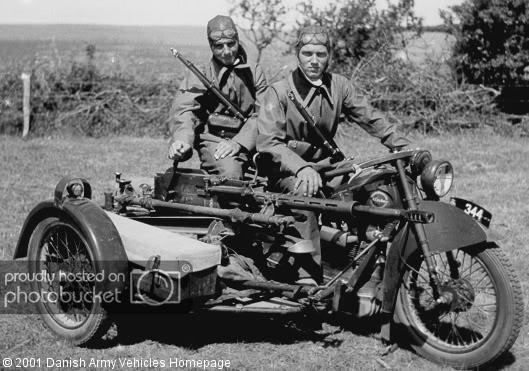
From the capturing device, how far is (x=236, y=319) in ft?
17.2

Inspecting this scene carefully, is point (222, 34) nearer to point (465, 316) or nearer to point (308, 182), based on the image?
point (308, 182)

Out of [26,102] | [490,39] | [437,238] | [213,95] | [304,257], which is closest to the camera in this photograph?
[437,238]

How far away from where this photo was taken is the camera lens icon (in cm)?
438

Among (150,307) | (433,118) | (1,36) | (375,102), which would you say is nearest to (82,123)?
(375,102)

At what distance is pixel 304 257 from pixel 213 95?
7.26 feet

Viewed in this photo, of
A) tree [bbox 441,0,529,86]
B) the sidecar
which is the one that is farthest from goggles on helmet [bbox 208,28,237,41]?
tree [bbox 441,0,529,86]

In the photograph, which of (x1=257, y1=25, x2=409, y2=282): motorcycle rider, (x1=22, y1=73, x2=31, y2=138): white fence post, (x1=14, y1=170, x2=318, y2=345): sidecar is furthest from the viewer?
(x1=22, y1=73, x2=31, y2=138): white fence post

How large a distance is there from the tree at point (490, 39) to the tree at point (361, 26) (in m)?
1.04

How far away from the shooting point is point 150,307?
5016mm

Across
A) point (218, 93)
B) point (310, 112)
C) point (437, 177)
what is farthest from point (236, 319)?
point (218, 93)

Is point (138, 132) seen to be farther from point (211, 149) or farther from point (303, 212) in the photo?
point (303, 212)

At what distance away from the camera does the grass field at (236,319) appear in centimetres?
464

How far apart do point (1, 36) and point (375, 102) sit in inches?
1532

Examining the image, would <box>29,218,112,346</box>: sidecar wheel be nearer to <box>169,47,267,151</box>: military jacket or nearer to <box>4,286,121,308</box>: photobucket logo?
<box>4,286,121,308</box>: photobucket logo
